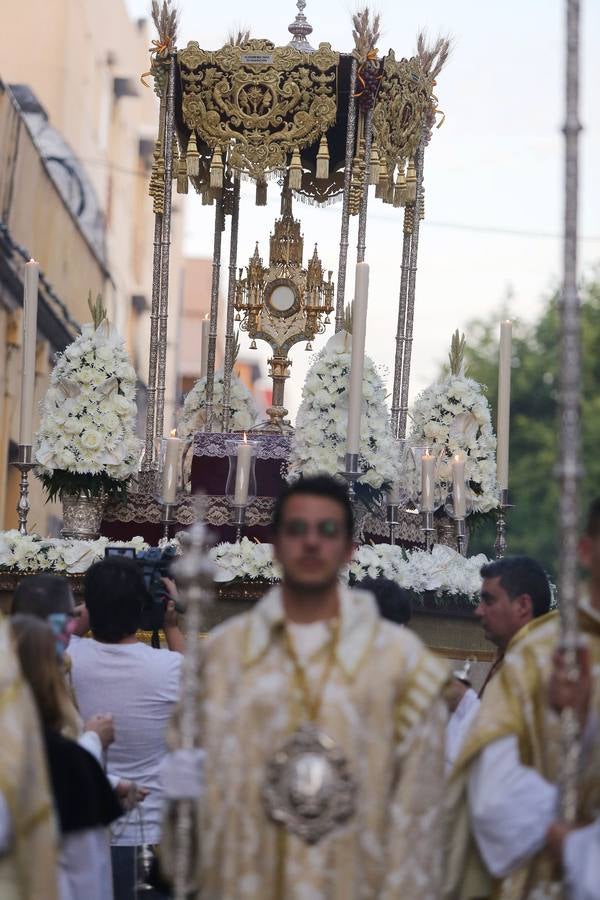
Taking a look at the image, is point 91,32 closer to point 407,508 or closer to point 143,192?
point 143,192

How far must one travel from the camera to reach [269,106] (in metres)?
10.2

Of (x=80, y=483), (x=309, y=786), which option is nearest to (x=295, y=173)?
(x=80, y=483)

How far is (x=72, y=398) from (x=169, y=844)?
5.03 metres

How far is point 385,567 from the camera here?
8477mm

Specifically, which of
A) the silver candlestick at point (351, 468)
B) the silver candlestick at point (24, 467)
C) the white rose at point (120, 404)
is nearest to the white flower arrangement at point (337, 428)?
the silver candlestick at point (351, 468)

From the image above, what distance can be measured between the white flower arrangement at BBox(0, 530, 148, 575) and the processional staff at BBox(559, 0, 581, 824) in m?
4.44

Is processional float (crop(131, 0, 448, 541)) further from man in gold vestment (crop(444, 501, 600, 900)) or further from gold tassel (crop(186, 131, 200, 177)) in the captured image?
man in gold vestment (crop(444, 501, 600, 900))

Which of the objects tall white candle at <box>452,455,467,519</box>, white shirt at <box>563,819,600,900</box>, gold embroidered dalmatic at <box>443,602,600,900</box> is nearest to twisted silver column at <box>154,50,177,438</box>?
tall white candle at <box>452,455,467,519</box>

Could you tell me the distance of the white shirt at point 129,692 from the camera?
614 centimetres

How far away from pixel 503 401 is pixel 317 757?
17.8ft

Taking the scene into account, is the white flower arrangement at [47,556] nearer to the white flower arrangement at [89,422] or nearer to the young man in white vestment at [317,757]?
the white flower arrangement at [89,422]

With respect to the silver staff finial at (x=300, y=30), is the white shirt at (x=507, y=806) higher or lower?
lower

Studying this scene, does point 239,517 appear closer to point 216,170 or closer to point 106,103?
point 216,170

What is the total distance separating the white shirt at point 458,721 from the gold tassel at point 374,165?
457 cm
